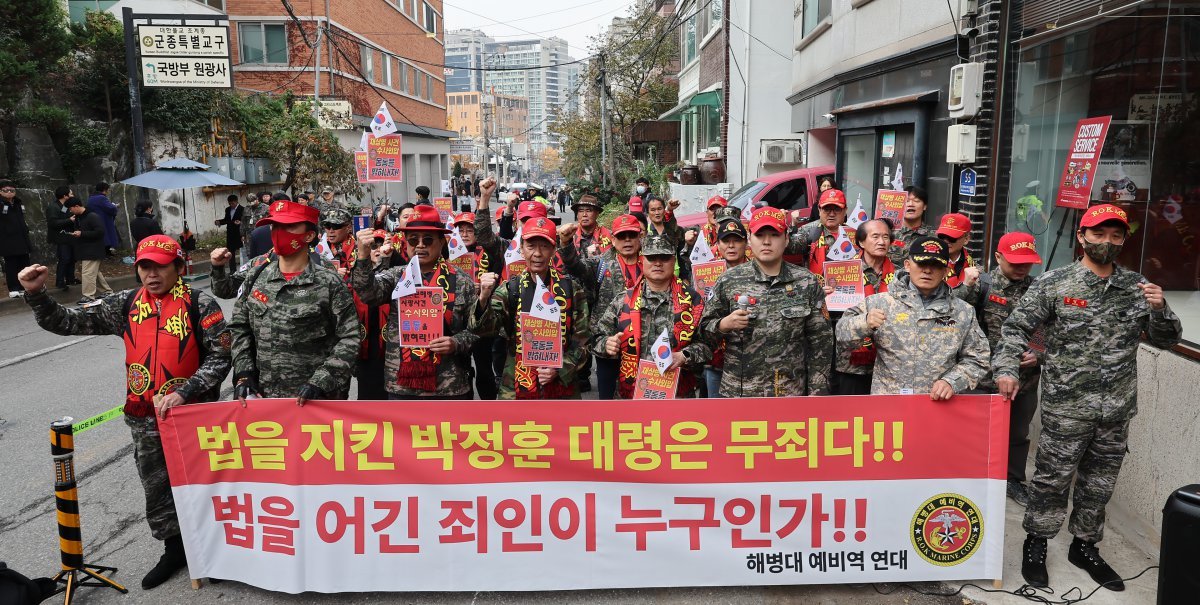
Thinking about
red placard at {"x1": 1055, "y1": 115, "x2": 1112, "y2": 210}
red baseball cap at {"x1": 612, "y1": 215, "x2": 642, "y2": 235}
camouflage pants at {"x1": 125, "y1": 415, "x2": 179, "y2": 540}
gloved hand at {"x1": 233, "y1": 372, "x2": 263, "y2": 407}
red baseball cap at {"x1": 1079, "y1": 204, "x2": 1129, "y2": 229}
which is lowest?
camouflage pants at {"x1": 125, "y1": 415, "x2": 179, "y2": 540}

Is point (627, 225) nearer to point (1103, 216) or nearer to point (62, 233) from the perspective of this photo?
point (1103, 216)

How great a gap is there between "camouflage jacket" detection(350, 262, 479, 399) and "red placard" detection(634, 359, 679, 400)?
3.52 ft

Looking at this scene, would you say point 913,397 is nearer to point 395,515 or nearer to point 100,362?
point 395,515

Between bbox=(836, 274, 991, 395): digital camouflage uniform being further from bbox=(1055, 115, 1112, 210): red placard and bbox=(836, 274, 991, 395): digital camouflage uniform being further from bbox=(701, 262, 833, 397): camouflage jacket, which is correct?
bbox=(1055, 115, 1112, 210): red placard

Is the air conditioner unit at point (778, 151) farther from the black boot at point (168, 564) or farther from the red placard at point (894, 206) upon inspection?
the black boot at point (168, 564)

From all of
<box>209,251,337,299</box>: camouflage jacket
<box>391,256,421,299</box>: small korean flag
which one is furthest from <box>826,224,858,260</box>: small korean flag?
<box>209,251,337,299</box>: camouflage jacket

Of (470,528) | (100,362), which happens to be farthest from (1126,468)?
(100,362)

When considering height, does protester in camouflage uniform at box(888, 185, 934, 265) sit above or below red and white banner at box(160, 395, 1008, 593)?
above

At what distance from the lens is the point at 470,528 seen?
14.3 ft

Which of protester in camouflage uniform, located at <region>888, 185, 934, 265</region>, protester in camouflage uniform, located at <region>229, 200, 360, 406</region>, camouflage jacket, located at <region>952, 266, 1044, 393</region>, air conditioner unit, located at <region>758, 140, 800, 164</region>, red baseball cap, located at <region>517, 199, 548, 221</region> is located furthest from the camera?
air conditioner unit, located at <region>758, 140, 800, 164</region>

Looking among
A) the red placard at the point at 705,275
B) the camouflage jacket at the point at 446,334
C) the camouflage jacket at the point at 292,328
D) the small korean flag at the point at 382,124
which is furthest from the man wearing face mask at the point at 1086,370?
the small korean flag at the point at 382,124

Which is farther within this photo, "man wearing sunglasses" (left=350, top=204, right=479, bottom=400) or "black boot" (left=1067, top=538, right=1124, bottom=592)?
"man wearing sunglasses" (left=350, top=204, right=479, bottom=400)

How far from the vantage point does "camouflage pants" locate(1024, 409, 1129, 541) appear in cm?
451

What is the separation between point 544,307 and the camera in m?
4.67
